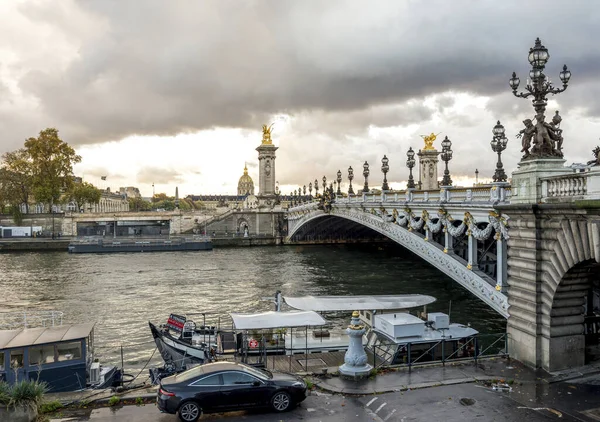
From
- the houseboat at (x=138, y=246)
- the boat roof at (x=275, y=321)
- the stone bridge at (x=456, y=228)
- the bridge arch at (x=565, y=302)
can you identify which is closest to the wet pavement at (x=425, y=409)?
the bridge arch at (x=565, y=302)

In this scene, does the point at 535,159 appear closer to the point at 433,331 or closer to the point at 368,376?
the point at 433,331

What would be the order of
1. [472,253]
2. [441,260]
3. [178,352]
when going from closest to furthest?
[178,352] → [472,253] → [441,260]

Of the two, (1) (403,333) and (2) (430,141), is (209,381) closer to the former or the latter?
(1) (403,333)

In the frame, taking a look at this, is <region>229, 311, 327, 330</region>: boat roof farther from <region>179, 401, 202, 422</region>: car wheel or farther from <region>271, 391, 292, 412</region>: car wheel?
<region>179, 401, 202, 422</region>: car wheel

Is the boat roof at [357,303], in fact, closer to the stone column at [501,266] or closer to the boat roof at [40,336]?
the stone column at [501,266]

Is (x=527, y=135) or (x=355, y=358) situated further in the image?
(x=527, y=135)

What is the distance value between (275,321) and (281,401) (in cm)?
483

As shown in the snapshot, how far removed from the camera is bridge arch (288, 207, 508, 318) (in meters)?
21.6

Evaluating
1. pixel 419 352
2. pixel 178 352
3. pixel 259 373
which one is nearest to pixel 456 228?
pixel 419 352

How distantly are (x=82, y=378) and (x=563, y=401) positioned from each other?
40.8 ft

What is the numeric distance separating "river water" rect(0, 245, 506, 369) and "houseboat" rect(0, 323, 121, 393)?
581 cm

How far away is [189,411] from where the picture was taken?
34.7ft

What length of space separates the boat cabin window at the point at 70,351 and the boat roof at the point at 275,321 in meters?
4.44

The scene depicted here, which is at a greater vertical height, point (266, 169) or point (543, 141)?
point (266, 169)
